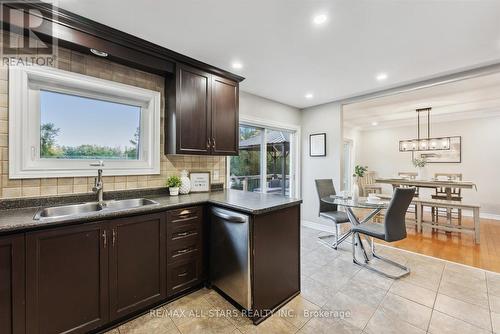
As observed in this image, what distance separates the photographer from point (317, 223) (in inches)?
173

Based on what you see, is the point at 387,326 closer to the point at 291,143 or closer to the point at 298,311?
the point at 298,311

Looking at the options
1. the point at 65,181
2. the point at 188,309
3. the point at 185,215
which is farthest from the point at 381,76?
the point at 65,181

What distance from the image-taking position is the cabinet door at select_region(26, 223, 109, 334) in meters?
1.41

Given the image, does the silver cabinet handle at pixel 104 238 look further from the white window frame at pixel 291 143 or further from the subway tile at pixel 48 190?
the white window frame at pixel 291 143

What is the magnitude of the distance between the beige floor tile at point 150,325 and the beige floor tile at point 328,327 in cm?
106

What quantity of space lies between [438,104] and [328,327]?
5010 millimetres

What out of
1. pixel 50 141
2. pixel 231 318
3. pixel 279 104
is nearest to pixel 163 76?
pixel 50 141

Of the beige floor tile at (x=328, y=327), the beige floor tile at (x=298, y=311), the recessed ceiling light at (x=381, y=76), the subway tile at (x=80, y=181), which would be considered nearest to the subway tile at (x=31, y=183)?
the subway tile at (x=80, y=181)

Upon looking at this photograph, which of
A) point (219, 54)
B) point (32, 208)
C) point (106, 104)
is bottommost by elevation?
point (32, 208)

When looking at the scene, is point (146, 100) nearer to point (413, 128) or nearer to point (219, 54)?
point (219, 54)

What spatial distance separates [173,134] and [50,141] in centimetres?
110

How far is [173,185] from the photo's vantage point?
2584 mm

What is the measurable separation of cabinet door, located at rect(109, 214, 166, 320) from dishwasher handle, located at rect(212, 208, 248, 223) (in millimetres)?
493

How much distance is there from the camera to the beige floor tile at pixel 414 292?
2090mm
